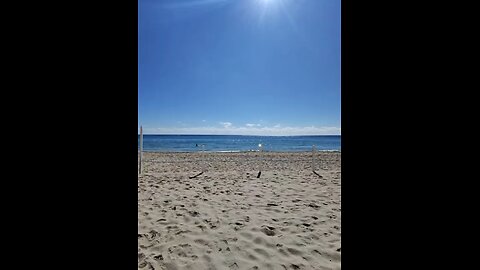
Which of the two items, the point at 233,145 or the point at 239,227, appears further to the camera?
the point at 233,145

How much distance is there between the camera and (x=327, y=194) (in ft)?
17.0

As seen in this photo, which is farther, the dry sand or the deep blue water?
the deep blue water

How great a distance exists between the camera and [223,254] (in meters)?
2.57

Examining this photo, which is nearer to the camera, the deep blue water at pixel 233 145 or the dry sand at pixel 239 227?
the dry sand at pixel 239 227
